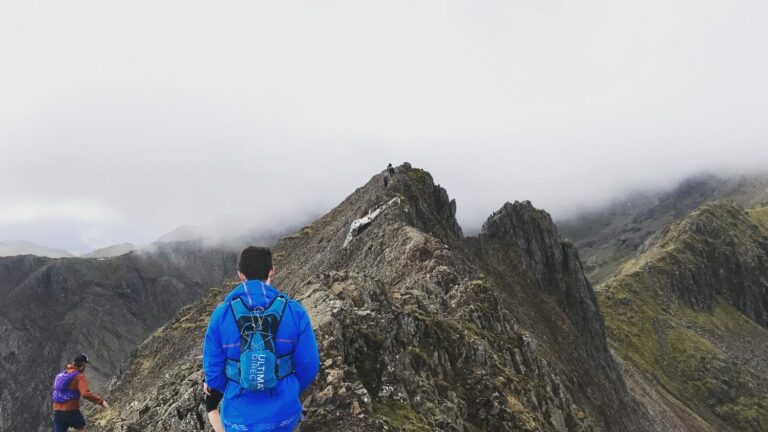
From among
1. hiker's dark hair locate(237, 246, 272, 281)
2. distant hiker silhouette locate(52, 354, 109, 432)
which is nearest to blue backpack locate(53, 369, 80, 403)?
distant hiker silhouette locate(52, 354, 109, 432)

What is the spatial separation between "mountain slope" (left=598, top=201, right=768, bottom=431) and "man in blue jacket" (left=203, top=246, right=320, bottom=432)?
122567mm

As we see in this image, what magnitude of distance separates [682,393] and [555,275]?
276ft

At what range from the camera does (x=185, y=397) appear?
14328 mm

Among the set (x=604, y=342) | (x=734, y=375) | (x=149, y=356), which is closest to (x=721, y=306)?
(x=734, y=375)

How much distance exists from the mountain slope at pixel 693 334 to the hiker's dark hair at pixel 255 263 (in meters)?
123

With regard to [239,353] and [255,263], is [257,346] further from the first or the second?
[255,263]

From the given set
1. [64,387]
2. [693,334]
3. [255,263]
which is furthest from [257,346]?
[693,334]

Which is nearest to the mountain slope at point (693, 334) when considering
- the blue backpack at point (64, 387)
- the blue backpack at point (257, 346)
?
the blue backpack at point (64, 387)

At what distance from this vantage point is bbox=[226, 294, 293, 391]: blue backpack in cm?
815

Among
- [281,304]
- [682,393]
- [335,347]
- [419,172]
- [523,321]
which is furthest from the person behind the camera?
[682,393]

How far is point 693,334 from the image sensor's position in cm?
15638

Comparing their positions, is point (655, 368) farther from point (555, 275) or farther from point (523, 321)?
point (523, 321)

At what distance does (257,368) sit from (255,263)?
1.75 meters

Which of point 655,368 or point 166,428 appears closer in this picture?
point 166,428
